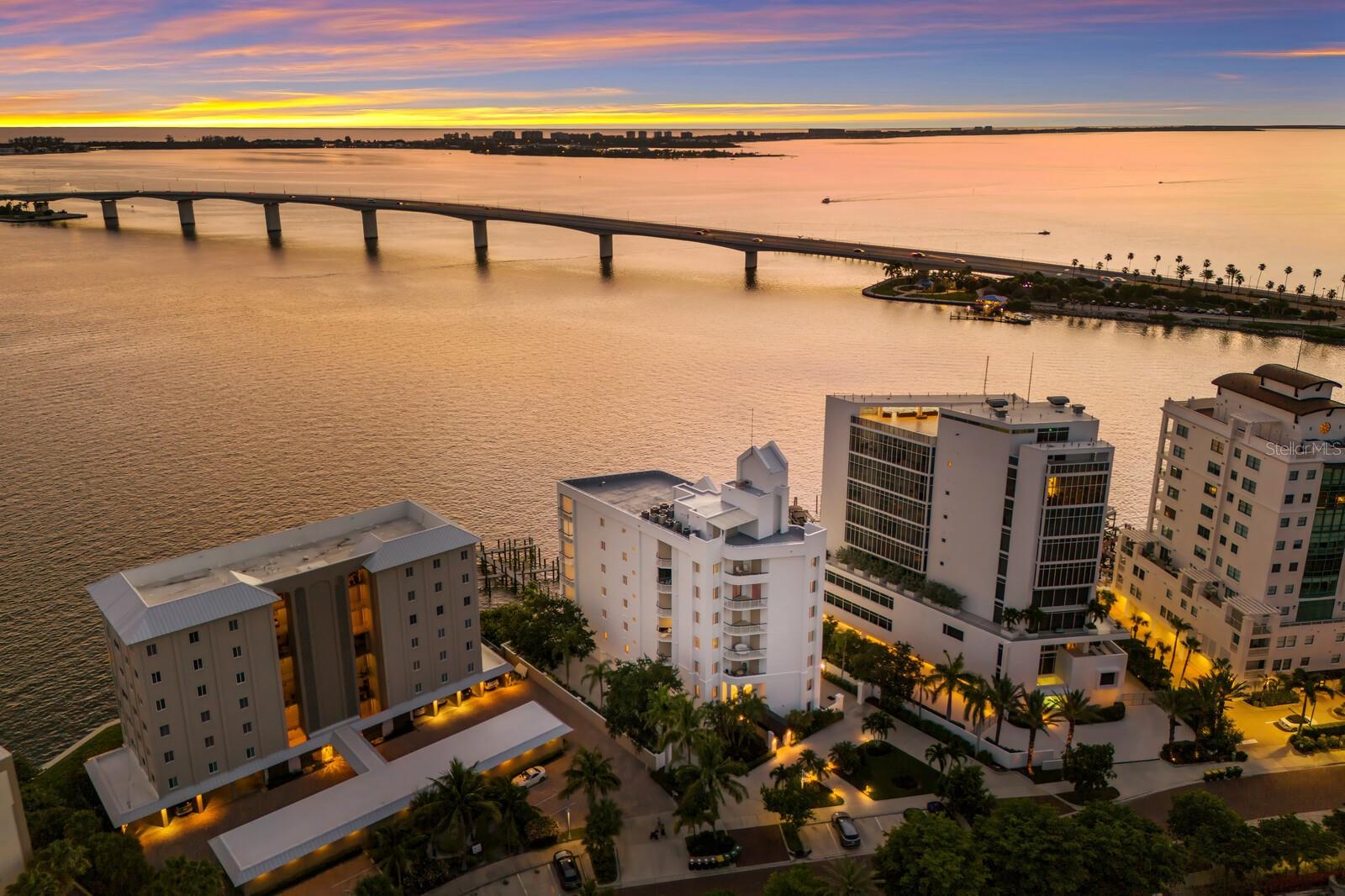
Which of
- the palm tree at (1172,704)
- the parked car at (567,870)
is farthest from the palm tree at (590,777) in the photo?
the palm tree at (1172,704)

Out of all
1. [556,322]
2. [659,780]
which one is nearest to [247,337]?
[556,322]

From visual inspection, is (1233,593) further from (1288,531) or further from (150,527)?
(150,527)

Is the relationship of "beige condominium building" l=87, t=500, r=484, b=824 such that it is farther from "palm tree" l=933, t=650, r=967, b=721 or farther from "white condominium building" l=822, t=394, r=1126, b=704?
"white condominium building" l=822, t=394, r=1126, b=704

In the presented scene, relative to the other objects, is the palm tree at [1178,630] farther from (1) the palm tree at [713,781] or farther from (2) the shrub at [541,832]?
(2) the shrub at [541,832]

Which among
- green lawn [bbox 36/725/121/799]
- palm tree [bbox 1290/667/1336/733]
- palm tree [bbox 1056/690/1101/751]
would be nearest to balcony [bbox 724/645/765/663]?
palm tree [bbox 1056/690/1101/751]

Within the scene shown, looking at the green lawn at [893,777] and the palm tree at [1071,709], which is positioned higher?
the palm tree at [1071,709]

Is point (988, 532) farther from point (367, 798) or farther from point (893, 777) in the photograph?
→ point (367, 798)

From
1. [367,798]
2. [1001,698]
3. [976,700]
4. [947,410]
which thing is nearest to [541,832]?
[367,798]
